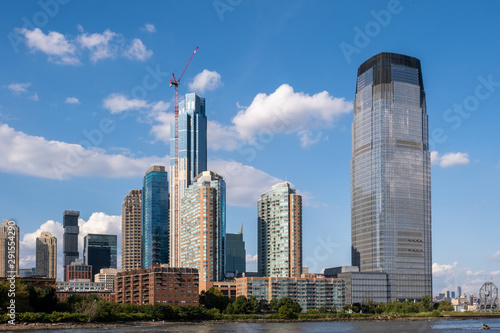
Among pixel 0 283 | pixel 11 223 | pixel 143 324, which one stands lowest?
pixel 143 324

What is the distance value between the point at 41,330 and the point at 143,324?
39.7 meters

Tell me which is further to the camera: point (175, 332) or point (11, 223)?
point (175, 332)

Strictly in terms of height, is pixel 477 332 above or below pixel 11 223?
below

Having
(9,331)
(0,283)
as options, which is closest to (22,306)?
(0,283)

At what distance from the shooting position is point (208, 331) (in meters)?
167

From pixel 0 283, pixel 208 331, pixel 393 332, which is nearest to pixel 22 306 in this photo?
pixel 0 283

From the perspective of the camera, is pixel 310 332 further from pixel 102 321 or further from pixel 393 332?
pixel 102 321

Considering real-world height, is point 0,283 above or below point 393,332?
above

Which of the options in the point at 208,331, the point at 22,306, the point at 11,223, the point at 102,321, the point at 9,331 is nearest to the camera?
the point at 11,223

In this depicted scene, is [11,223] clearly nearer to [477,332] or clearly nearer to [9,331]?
[9,331]

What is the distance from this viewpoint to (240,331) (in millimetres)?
169000

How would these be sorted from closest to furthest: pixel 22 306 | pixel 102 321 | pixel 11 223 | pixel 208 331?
1. pixel 11 223
2. pixel 208 331
3. pixel 22 306
4. pixel 102 321

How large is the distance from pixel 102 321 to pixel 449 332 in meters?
102

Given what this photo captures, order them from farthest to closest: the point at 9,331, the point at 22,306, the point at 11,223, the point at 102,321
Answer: the point at 102,321, the point at 22,306, the point at 9,331, the point at 11,223
